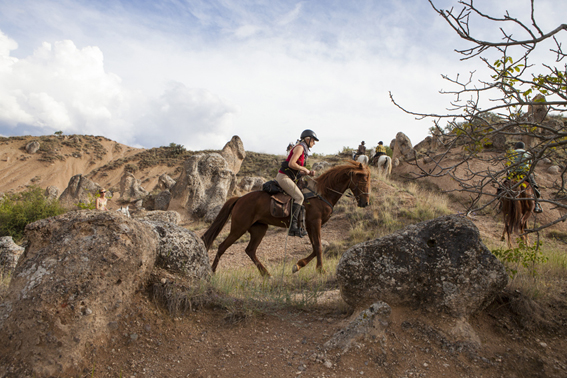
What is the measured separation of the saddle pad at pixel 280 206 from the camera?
23.9ft

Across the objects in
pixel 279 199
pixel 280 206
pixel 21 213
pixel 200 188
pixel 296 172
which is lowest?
pixel 21 213

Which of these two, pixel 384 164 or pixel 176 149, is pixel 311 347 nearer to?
pixel 384 164

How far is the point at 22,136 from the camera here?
4888 centimetres

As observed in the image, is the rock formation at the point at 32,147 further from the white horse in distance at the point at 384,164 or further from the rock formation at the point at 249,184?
the white horse in distance at the point at 384,164

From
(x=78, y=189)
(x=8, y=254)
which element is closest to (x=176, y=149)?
(x=78, y=189)

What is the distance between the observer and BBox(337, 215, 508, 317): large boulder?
11.6ft

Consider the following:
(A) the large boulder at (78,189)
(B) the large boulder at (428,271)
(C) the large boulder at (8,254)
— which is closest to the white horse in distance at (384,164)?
(B) the large boulder at (428,271)

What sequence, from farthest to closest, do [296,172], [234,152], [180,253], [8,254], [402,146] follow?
[234,152] < [402,146] < [8,254] < [296,172] < [180,253]

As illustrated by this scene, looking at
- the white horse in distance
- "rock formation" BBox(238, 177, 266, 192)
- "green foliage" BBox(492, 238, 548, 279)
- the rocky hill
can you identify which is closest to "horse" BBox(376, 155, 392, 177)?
the white horse in distance

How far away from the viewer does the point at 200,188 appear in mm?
19234

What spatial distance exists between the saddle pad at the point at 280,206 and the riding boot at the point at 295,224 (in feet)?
0.46

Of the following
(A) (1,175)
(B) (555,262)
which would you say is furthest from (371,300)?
(A) (1,175)

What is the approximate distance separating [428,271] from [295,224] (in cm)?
382

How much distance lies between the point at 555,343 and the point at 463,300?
0.98 meters
